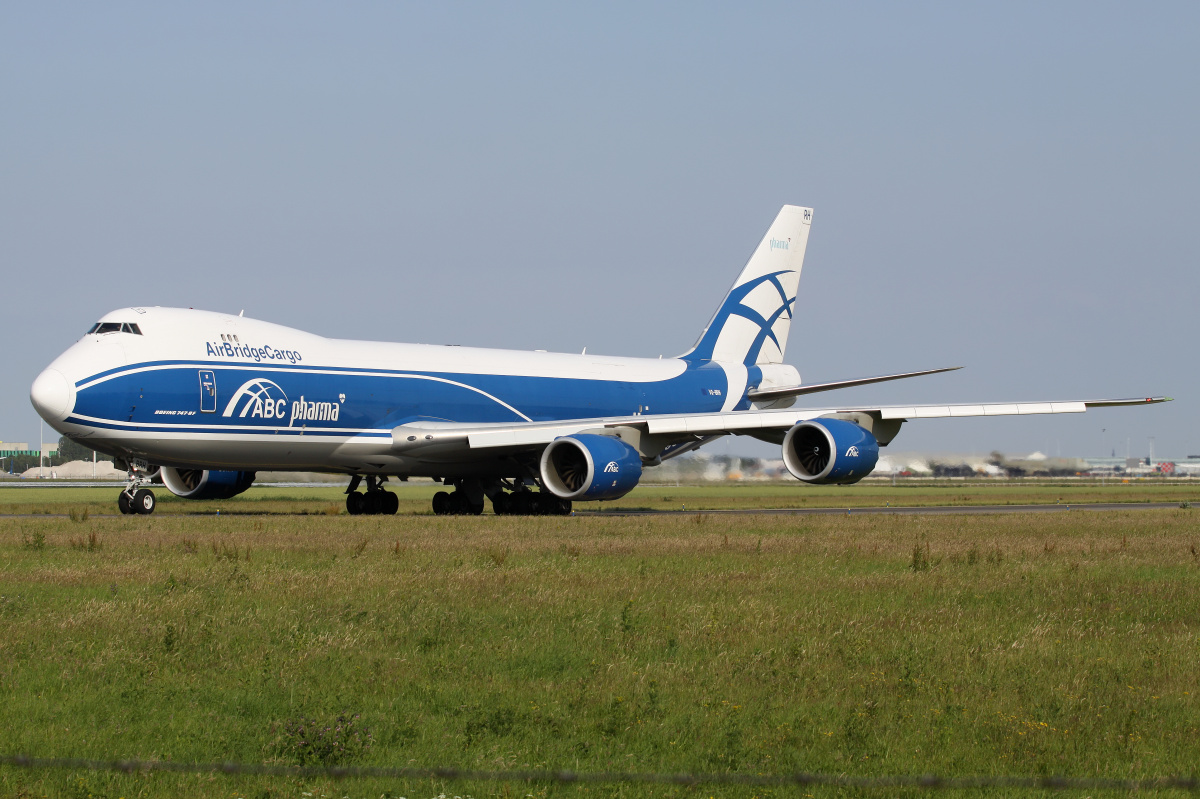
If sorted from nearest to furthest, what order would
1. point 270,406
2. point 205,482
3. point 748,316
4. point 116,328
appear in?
1. point 116,328
2. point 270,406
3. point 205,482
4. point 748,316

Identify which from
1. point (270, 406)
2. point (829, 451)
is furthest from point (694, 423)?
point (270, 406)

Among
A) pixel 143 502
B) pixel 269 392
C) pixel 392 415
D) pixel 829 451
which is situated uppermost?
pixel 269 392

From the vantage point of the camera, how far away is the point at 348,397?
2880 cm

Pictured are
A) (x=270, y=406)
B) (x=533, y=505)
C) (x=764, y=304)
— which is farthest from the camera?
(x=764, y=304)

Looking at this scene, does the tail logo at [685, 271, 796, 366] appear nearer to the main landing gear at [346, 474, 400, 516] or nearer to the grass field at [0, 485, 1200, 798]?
the main landing gear at [346, 474, 400, 516]

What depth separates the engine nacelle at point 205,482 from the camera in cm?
3234

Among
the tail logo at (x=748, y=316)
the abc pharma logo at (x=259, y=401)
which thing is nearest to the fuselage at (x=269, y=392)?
the abc pharma logo at (x=259, y=401)

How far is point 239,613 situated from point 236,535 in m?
9.72

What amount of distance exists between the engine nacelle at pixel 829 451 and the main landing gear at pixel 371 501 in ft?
34.0

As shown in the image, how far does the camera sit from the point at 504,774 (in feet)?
21.2

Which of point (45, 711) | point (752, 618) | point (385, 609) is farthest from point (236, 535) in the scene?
point (45, 711)

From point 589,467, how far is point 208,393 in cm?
829

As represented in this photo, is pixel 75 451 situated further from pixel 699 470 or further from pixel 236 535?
pixel 236 535

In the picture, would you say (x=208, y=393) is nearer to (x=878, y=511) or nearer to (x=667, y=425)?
(x=667, y=425)
